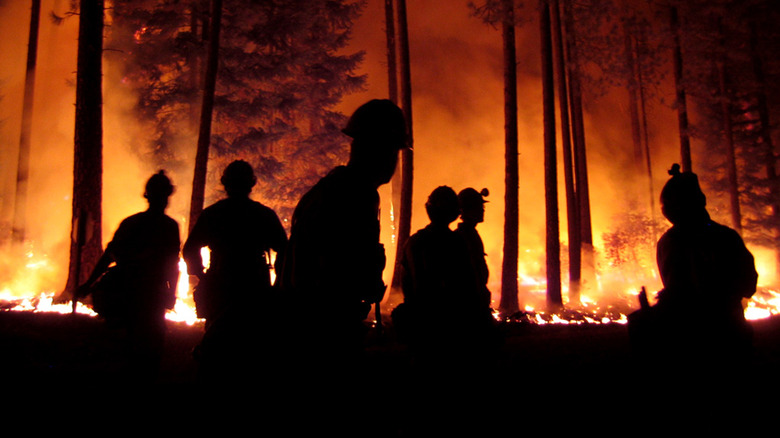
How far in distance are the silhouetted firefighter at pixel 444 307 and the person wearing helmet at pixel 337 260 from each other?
1.32 meters

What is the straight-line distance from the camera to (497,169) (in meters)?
26.9

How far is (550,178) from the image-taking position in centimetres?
1292

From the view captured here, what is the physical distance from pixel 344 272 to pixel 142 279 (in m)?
3.36

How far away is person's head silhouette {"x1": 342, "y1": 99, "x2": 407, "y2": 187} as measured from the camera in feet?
6.09

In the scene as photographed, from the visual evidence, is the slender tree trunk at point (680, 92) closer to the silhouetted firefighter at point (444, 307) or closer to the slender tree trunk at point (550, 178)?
the slender tree trunk at point (550, 178)

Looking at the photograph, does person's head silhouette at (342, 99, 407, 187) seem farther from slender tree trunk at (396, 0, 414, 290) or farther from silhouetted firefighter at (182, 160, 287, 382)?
slender tree trunk at (396, 0, 414, 290)

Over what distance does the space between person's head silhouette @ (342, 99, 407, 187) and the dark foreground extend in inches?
30.4

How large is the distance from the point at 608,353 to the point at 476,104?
2229 centimetres

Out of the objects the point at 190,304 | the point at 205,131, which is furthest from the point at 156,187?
the point at 190,304

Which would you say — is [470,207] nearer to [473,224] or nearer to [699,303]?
[473,224]

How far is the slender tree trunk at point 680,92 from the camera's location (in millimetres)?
16422

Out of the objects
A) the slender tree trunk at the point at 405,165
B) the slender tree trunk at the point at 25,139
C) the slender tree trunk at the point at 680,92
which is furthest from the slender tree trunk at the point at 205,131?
the slender tree trunk at the point at 680,92

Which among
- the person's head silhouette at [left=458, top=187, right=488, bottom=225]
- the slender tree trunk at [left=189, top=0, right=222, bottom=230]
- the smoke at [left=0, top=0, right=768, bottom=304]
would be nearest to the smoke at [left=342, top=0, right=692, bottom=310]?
the smoke at [left=0, top=0, right=768, bottom=304]

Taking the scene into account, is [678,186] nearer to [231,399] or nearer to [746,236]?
[231,399]
